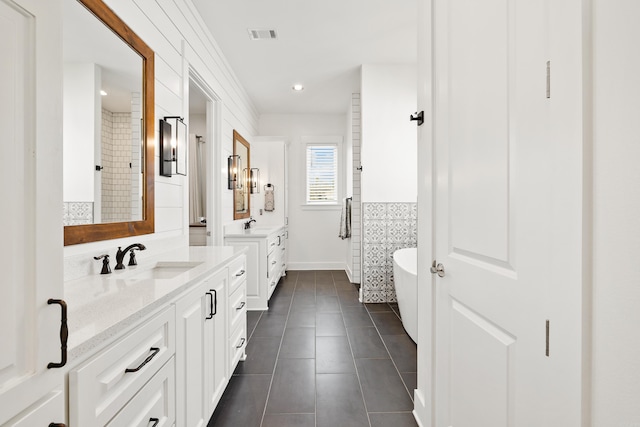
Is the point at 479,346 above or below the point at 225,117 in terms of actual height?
below

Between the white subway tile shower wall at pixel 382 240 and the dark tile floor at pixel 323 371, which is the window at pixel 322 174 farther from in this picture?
the dark tile floor at pixel 323 371

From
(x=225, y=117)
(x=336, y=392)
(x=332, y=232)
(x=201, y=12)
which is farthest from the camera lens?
(x=332, y=232)

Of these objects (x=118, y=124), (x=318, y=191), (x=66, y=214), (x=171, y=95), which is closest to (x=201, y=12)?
(x=171, y=95)

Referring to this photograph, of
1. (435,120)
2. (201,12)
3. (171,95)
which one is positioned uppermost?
(201,12)

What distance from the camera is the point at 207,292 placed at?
162cm

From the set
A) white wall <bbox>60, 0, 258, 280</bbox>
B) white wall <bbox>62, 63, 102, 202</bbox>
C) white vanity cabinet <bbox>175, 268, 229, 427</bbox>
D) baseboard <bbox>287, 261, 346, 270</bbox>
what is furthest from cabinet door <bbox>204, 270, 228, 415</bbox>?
baseboard <bbox>287, 261, 346, 270</bbox>

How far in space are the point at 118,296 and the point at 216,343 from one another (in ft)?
2.41

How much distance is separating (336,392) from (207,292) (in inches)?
42.7

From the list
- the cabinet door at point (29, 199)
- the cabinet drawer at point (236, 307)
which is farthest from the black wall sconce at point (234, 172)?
the cabinet door at point (29, 199)

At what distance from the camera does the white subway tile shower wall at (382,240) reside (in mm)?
3922

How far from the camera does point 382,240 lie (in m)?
3.96

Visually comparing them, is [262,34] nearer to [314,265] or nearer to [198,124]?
[198,124]

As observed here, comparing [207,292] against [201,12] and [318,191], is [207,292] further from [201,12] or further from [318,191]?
[318,191]

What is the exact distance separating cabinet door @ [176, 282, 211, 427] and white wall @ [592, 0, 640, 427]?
1297mm
